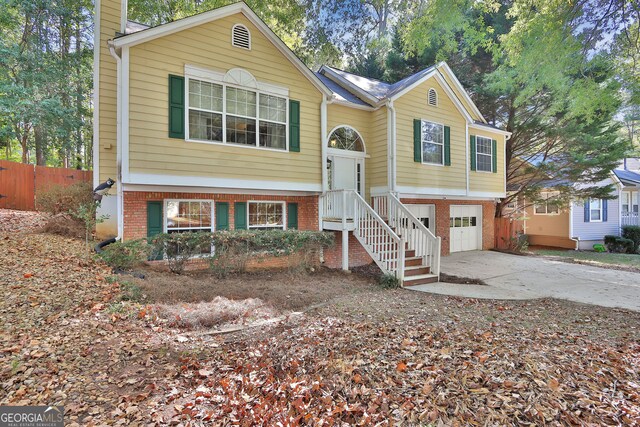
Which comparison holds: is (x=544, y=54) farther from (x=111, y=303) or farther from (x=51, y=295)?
(x=51, y=295)

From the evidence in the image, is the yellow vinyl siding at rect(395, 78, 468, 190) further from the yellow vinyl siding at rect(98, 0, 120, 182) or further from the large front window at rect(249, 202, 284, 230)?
the yellow vinyl siding at rect(98, 0, 120, 182)

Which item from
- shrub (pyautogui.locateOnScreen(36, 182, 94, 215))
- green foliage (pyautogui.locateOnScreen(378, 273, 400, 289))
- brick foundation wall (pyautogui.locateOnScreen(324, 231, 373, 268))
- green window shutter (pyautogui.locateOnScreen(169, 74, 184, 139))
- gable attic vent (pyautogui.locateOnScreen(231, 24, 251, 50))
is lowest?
green foliage (pyautogui.locateOnScreen(378, 273, 400, 289))

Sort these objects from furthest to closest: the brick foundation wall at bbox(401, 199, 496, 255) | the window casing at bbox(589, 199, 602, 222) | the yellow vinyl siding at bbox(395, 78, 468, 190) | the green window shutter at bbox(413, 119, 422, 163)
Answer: the window casing at bbox(589, 199, 602, 222)
the brick foundation wall at bbox(401, 199, 496, 255)
the green window shutter at bbox(413, 119, 422, 163)
the yellow vinyl siding at bbox(395, 78, 468, 190)

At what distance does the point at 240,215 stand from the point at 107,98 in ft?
14.8

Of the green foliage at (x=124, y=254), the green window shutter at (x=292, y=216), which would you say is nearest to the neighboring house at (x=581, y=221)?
the green window shutter at (x=292, y=216)

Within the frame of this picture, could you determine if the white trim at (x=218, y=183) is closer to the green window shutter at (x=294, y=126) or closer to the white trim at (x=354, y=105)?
the green window shutter at (x=294, y=126)

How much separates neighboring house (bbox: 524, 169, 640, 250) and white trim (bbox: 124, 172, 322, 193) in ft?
47.2

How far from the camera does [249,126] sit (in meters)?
8.37

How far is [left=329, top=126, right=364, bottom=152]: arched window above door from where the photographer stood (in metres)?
10.5

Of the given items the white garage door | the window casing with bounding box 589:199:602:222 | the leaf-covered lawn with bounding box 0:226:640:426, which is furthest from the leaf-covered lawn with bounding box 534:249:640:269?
the leaf-covered lawn with bounding box 0:226:640:426

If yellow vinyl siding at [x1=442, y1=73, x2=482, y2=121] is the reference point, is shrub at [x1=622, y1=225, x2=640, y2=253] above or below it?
below

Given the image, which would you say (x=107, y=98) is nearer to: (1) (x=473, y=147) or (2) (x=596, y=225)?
(1) (x=473, y=147)

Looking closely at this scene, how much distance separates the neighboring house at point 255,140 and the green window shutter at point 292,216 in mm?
30

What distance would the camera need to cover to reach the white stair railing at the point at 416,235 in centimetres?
849
